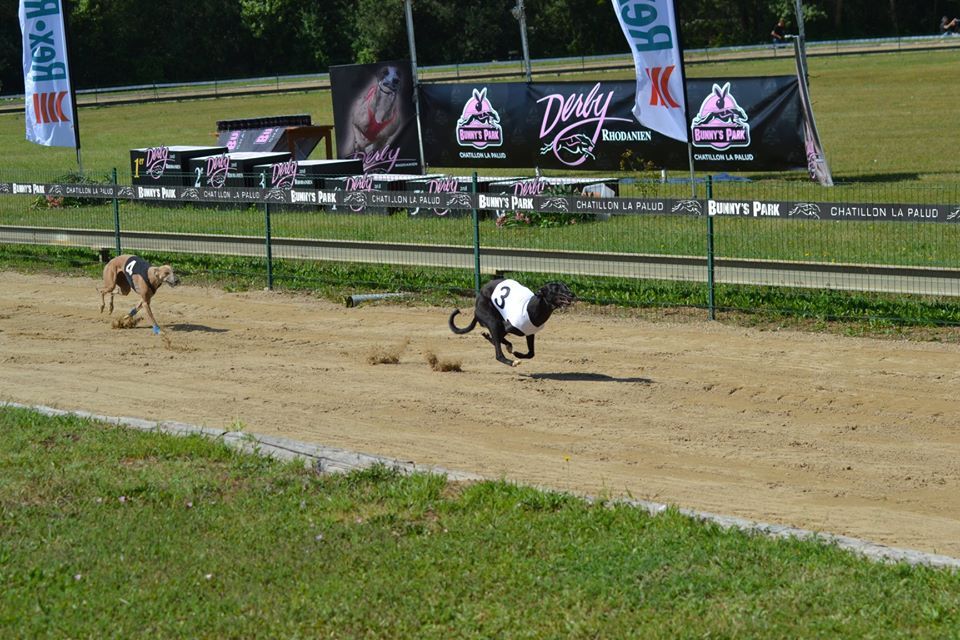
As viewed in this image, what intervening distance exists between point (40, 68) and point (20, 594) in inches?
822

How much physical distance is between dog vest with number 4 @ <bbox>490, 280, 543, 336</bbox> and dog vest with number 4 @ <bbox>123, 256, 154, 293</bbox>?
4.85m

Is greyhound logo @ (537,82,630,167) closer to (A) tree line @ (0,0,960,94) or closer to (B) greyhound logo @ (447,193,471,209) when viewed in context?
(B) greyhound logo @ (447,193,471,209)

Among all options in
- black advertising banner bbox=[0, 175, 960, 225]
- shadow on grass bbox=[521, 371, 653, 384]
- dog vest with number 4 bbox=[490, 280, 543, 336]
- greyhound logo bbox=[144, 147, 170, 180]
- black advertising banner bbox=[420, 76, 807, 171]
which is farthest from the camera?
greyhound logo bbox=[144, 147, 170, 180]

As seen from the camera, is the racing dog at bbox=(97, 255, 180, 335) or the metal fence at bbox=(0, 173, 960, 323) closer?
the racing dog at bbox=(97, 255, 180, 335)

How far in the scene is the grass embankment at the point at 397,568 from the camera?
6000 mm

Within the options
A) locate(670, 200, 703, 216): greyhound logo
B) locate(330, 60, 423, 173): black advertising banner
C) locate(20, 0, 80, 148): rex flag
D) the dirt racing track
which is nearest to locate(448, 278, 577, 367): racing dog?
the dirt racing track

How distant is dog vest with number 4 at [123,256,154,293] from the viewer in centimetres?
1473

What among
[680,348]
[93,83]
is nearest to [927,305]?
[680,348]

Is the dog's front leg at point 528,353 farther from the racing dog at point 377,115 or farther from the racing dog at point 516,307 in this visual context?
the racing dog at point 377,115

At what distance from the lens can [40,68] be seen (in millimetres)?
25359

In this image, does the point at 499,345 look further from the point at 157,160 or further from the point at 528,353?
the point at 157,160

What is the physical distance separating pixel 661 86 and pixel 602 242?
267 centimetres

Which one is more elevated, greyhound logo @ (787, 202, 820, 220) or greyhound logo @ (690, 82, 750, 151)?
greyhound logo @ (690, 82, 750, 151)

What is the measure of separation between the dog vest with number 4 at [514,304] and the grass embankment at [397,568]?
3.38 metres
